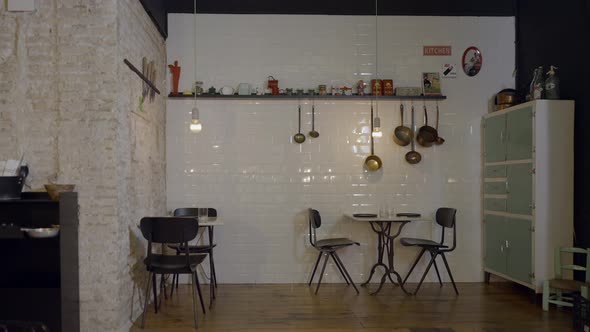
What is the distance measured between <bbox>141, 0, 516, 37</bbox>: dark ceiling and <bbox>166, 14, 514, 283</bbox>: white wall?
0.27 ft

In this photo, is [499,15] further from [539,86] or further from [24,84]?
[24,84]

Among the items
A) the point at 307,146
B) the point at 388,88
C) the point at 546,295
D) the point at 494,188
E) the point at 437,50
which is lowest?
the point at 546,295

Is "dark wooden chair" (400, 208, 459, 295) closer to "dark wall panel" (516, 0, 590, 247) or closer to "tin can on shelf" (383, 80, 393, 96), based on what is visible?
"dark wall panel" (516, 0, 590, 247)

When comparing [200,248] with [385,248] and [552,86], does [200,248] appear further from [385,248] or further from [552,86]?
[552,86]

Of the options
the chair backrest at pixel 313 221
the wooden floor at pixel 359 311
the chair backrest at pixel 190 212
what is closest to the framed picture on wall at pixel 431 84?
the chair backrest at pixel 313 221

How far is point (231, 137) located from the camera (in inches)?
191

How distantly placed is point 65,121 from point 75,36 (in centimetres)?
61

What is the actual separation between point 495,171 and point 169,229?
3359 millimetres

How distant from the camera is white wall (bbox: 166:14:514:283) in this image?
480 centimetres

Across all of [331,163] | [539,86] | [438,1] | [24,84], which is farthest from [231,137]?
[539,86]

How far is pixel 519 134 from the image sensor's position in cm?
416

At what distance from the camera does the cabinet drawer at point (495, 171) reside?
446 cm

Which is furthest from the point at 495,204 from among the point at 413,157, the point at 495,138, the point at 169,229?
the point at 169,229

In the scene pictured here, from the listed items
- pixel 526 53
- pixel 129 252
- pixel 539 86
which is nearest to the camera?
pixel 129 252
